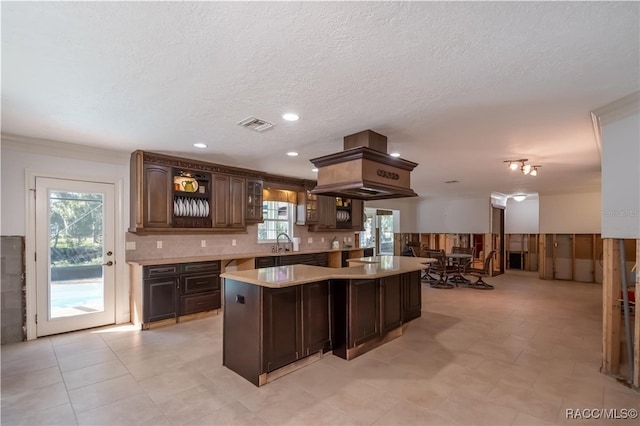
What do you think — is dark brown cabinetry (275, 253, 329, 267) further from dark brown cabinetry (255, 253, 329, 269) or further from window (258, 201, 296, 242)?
window (258, 201, 296, 242)

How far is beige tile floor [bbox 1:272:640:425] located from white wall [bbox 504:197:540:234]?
24.5 ft

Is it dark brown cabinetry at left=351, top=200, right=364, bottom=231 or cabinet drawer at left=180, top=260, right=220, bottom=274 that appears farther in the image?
dark brown cabinetry at left=351, top=200, right=364, bottom=231

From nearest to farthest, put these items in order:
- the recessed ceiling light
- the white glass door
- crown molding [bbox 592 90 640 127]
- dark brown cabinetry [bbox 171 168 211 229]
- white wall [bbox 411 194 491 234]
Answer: crown molding [bbox 592 90 640 127]
the recessed ceiling light
the white glass door
dark brown cabinetry [bbox 171 168 211 229]
white wall [bbox 411 194 491 234]

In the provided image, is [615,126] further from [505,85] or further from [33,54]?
[33,54]

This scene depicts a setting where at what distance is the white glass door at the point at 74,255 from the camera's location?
13.5 feet

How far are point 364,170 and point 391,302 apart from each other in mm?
1796

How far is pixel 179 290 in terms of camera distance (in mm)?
4703

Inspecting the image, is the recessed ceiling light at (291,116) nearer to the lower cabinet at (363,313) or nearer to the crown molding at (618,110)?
the lower cabinet at (363,313)

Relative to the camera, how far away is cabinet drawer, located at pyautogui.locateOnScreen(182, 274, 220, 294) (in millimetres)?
4789

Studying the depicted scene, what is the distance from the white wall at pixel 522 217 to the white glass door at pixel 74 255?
38.5 feet

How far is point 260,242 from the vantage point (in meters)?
6.50

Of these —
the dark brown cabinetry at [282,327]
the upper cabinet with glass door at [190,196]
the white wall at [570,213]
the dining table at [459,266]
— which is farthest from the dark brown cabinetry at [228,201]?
the white wall at [570,213]

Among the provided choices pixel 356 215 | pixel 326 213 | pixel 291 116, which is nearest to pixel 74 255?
pixel 291 116

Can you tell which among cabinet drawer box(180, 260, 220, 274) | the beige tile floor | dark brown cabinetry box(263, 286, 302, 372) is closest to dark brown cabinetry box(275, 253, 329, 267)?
cabinet drawer box(180, 260, 220, 274)
